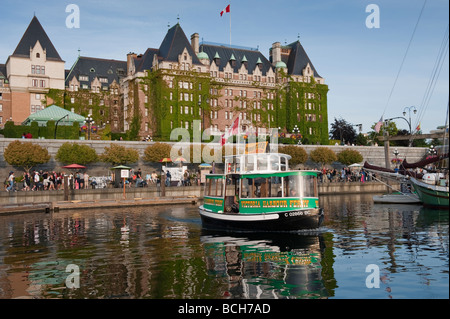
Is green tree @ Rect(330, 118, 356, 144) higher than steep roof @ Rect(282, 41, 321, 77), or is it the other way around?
steep roof @ Rect(282, 41, 321, 77)

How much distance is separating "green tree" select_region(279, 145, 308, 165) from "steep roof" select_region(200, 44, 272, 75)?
33394 mm

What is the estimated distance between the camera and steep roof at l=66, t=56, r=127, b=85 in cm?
10425

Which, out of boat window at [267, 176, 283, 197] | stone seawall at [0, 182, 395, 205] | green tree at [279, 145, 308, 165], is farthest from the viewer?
green tree at [279, 145, 308, 165]

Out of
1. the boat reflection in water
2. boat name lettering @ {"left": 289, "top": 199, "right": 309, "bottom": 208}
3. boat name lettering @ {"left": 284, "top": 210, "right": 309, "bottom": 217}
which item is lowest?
the boat reflection in water

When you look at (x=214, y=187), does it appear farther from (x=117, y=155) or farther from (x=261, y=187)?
(x=117, y=155)

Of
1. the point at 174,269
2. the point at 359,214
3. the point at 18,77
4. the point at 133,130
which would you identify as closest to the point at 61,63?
the point at 18,77

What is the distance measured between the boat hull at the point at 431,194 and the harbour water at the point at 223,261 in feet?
18.4

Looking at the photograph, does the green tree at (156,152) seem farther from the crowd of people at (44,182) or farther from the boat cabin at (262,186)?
the boat cabin at (262,186)

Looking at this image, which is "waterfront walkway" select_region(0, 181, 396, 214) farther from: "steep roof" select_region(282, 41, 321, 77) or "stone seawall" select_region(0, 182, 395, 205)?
"steep roof" select_region(282, 41, 321, 77)

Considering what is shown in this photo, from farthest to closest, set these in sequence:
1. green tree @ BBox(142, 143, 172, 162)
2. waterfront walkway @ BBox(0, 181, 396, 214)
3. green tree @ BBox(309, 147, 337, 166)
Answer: green tree @ BBox(309, 147, 337, 166) < green tree @ BBox(142, 143, 172, 162) < waterfront walkway @ BBox(0, 181, 396, 214)

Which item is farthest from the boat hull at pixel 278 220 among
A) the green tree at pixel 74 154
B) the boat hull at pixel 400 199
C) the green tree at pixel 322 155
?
the green tree at pixel 322 155

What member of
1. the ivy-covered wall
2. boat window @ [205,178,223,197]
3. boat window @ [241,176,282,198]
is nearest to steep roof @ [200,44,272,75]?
the ivy-covered wall
